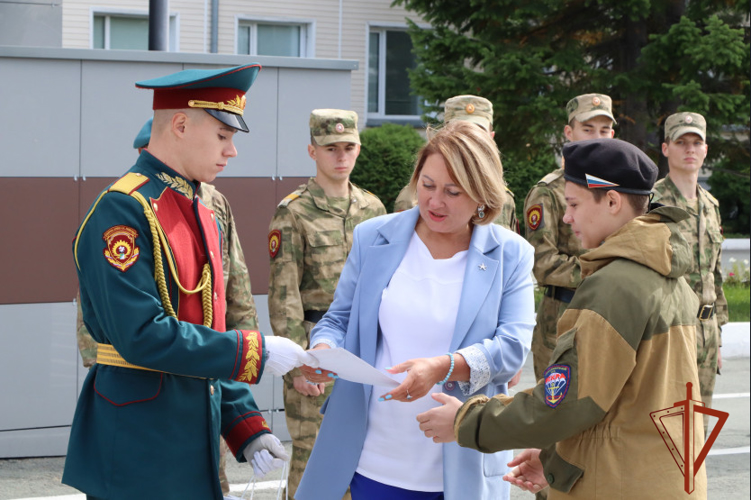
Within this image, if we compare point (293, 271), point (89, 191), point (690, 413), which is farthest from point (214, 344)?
point (89, 191)

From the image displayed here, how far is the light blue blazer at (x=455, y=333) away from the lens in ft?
10.7

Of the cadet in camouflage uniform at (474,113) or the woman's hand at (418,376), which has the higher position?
the cadet in camouflage uniform at (474,113)

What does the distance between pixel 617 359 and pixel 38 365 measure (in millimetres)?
5294

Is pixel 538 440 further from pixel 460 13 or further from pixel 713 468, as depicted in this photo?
pixel 460 13

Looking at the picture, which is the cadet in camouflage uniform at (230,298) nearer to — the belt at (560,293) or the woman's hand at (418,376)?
the belt at (560,293)

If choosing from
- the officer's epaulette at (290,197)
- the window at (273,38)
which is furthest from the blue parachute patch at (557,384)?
the window at (273,38)

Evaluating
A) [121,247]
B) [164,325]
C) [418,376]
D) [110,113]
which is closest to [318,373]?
[418,376]

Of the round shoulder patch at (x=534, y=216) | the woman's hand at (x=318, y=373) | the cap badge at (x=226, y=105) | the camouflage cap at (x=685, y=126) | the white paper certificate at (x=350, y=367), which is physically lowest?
the woman's hand at (x=318, y=373)

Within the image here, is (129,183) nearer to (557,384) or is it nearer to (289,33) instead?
(557,384)

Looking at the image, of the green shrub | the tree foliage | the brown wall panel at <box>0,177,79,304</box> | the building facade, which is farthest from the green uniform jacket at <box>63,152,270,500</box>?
the building facade

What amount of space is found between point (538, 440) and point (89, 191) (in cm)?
505

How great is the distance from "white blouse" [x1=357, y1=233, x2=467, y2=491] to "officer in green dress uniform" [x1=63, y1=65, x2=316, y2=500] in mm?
358

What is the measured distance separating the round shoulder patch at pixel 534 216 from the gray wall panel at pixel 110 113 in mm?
2894

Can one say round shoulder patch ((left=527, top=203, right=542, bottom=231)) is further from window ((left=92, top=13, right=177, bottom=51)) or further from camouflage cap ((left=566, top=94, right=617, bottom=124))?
window ((left=92, top=13, right=177, bottom=51))
